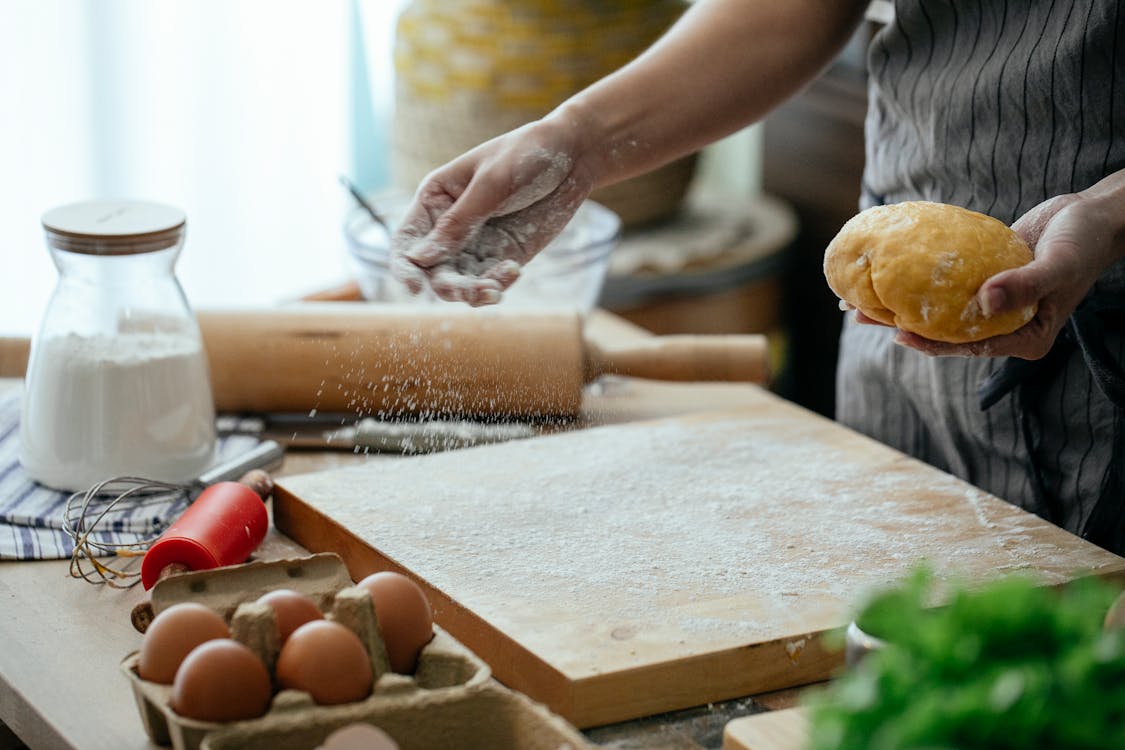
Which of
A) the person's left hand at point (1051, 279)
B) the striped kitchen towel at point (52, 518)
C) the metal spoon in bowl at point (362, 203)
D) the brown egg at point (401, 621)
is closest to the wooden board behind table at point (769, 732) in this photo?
the brown egg at point (401, 621)

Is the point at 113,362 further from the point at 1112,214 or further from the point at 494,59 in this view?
the point at 494,59

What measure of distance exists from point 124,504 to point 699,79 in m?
0.78

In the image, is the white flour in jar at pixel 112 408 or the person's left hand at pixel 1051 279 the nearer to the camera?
the person's left hand at pixel 1051 279

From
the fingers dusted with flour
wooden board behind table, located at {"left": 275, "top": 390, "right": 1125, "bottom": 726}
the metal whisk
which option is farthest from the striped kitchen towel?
the fingers dusted with flour

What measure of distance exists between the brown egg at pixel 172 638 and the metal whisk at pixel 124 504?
319 mm

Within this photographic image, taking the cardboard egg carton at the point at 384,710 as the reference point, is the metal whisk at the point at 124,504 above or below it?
below

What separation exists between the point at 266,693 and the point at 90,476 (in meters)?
0.61

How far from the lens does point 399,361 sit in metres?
1.60

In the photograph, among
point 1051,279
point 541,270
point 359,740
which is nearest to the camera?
point 359,740

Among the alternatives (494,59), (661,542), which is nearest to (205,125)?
(494,59)

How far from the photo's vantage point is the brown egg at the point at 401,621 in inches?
37.7

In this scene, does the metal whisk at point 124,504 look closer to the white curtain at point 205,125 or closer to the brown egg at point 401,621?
the brown egg at point 401,621

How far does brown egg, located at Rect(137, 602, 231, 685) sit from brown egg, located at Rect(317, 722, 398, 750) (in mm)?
147

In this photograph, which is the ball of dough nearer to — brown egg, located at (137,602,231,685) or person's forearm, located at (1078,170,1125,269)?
person's forearm, located at (1078,170,1125,269)
